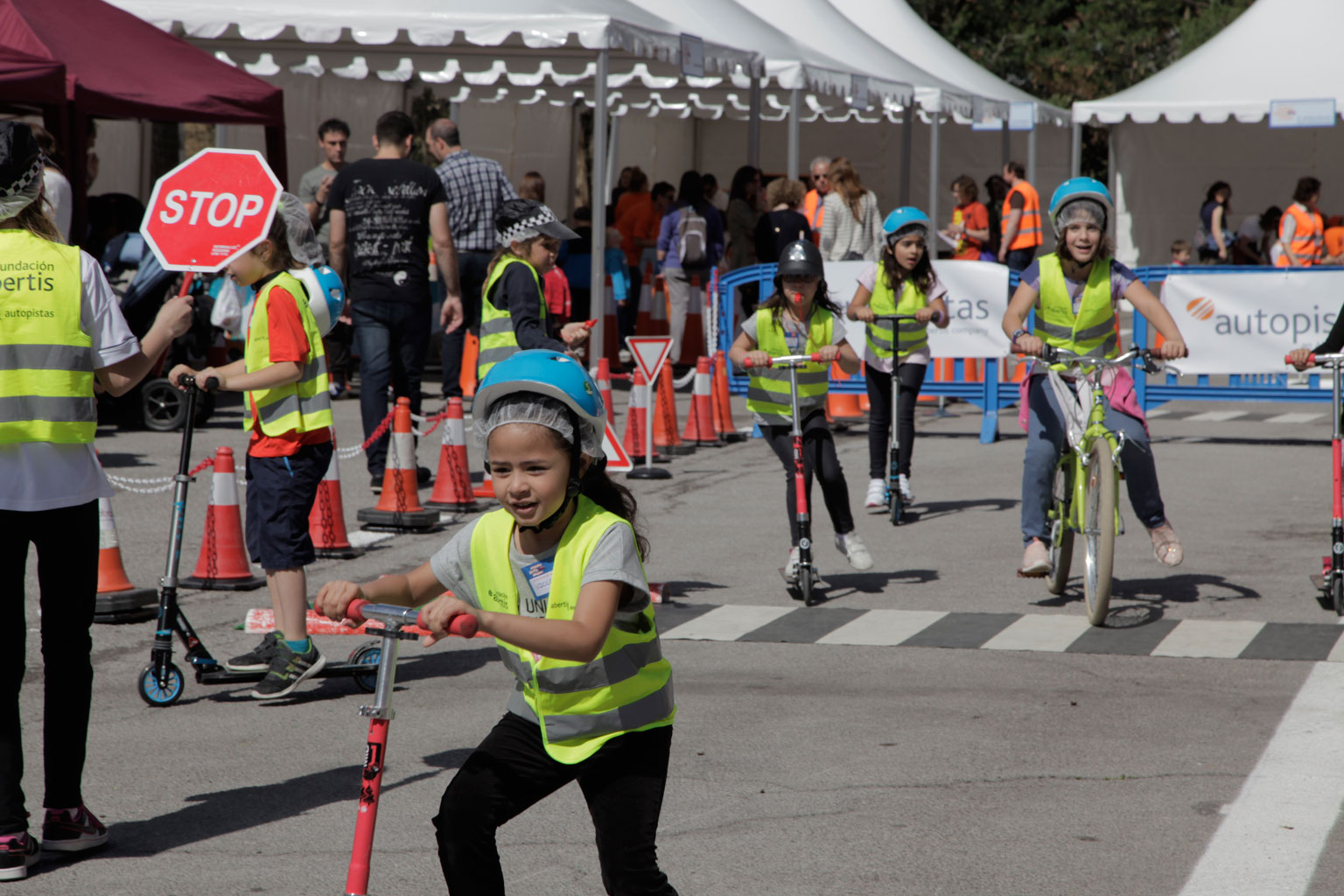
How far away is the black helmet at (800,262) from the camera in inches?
356

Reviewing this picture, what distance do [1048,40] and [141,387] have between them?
114ft

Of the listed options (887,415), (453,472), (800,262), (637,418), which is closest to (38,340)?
(800,262)

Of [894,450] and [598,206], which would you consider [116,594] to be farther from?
[598,206]

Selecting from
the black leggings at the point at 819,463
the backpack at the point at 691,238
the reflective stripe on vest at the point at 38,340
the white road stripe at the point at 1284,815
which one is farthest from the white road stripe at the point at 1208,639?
the backpack at the point at 691,238

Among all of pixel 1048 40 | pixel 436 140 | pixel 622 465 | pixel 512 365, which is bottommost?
pixel 622 465

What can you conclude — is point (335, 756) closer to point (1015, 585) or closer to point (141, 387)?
point (1015, 585)

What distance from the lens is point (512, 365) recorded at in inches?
138

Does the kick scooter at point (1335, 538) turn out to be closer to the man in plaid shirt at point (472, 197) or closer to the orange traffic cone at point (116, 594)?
the orange traffic cone at point (116, 594)

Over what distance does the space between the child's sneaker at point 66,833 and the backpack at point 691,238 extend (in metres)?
14.4

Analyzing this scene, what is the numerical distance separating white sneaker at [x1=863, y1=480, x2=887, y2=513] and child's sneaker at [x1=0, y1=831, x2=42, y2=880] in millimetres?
7292

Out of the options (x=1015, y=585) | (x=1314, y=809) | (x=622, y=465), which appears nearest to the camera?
(x=1314, y=809)

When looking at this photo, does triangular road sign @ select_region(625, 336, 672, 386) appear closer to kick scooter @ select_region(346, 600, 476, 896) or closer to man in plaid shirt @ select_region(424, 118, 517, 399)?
man in plaid shirt @ select_region(424, 118, 517, 399)

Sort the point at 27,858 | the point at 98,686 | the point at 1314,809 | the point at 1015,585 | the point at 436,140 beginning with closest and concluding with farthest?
the point at 27,858, the point at 1314,809, the point at 98,686, the point at 1015,585, the point at 436,140

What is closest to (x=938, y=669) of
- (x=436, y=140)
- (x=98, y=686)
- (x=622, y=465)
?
(x=622, y=465)
